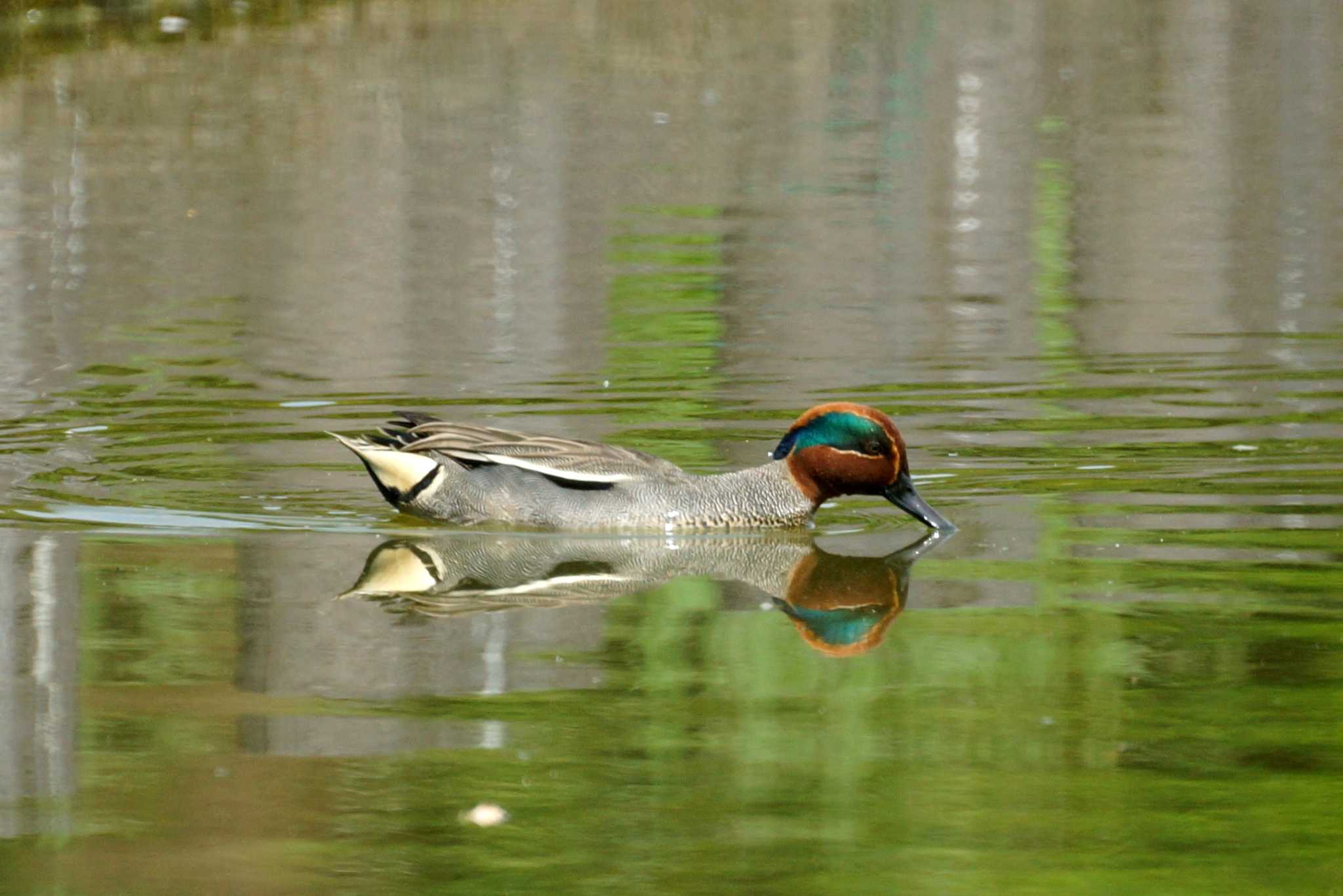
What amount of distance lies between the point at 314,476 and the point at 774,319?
4.77 metres

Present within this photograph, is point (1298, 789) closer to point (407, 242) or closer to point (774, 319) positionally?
point (774, 319)

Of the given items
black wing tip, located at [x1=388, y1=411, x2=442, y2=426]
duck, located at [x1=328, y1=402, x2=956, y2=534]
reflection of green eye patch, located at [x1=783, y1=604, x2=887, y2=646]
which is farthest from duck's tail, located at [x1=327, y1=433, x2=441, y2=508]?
reflection of green eye patch, located at [x1=783, y1=604, x2=887, y2=646]

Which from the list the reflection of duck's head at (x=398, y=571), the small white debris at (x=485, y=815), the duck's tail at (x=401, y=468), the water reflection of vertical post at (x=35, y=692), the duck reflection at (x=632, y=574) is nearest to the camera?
the small white debris at (x=485, y=815)

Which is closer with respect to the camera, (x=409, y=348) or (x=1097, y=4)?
(x=409, y=348)

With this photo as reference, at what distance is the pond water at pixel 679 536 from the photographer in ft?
18.4

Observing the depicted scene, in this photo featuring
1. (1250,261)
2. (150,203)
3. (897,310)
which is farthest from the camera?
(150,203)

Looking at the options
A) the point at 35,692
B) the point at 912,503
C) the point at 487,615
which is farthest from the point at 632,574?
the point at 35,692

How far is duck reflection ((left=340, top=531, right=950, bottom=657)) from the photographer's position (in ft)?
25.9

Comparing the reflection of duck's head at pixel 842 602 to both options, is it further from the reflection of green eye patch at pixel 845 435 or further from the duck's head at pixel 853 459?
the reflection of green eye patch at pixel 845 435

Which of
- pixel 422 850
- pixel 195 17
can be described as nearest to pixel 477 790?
pixel 422 850

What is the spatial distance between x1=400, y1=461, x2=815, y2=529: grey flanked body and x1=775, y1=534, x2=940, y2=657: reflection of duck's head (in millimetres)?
349

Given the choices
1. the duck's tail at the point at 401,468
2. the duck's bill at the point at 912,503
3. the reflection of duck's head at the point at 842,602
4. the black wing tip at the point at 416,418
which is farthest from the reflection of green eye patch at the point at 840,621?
the black wing tip at the point at 416,418

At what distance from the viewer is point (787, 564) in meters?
8.79

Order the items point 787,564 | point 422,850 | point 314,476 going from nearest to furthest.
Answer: point 422,850 → point 787,564 → point 314,476
